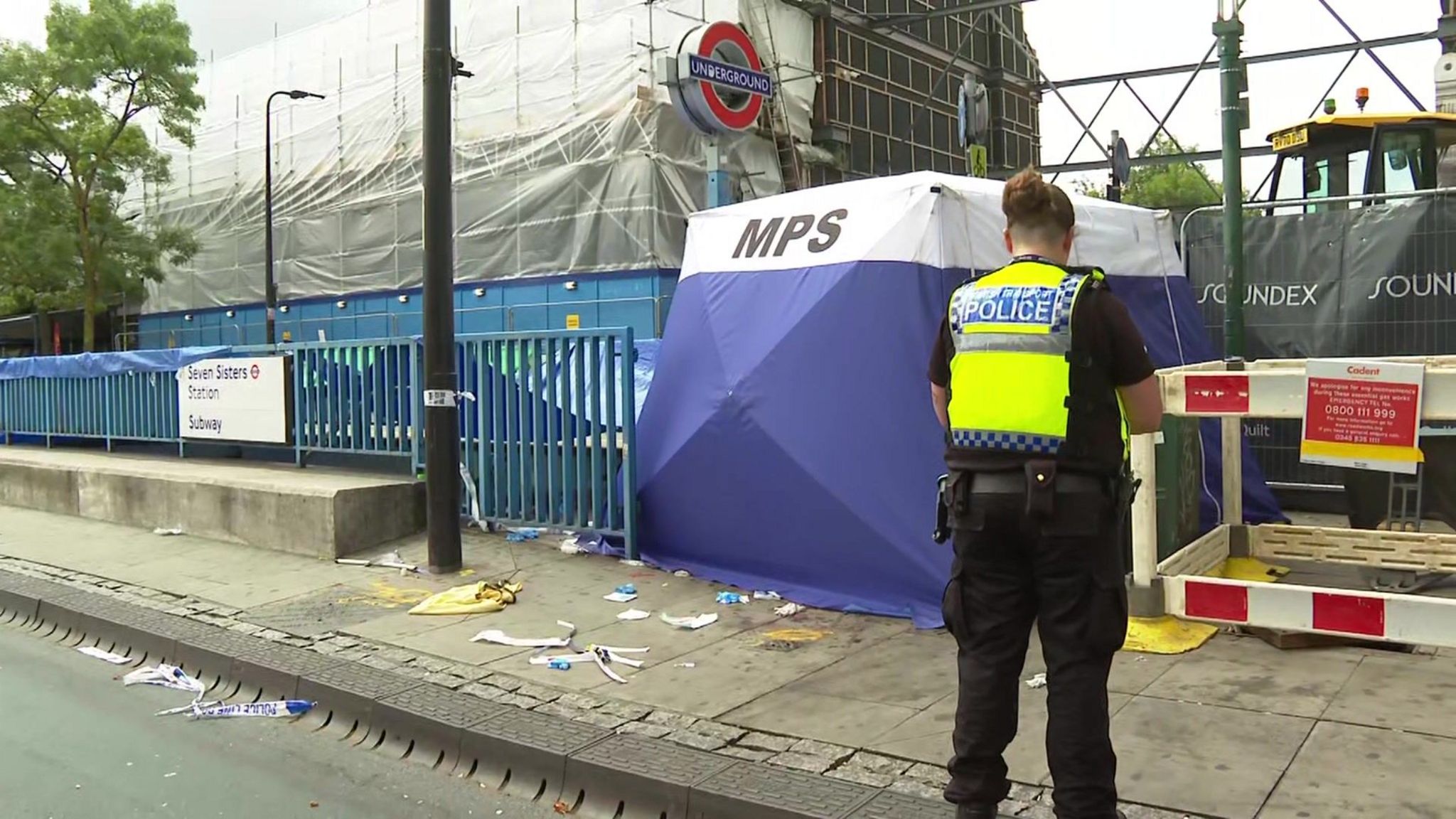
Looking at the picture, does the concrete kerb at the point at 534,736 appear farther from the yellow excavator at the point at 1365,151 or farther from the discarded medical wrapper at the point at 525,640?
the yellow excavator at the point at 1365,151

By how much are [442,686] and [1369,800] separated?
3.89 meters

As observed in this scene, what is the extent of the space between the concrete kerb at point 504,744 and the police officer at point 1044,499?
0.70m

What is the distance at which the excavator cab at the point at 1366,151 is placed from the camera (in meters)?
10.6

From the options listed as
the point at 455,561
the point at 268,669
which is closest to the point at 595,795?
the point at 268,669

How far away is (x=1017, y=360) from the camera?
3.32 meters

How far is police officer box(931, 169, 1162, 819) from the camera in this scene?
127 inches

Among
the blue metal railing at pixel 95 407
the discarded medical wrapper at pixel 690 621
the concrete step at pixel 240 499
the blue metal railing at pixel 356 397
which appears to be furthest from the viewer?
the blue metal railing at pixel 95 407

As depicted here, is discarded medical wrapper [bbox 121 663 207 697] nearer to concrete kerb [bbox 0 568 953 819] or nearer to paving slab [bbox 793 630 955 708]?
concrete kerb [bbox 0 568 953 819]

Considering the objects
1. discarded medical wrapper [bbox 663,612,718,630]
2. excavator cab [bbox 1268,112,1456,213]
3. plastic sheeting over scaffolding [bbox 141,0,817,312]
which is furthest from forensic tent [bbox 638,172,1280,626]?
plastic sheeting over scaffolding [bbox 141,0,817,312]

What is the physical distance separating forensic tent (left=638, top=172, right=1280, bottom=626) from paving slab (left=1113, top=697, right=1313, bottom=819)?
174cm

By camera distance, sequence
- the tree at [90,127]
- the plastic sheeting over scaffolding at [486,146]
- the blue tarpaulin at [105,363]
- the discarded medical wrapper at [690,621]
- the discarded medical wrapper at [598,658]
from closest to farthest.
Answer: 1. the discarded medical wrapper at [598,658]
2. the discarded medical wrapper at [690,621]
3. the blue tarpaulin at [105,363]
4. the plastic sheeting over scaffolding at [486,146]
5. the tree at [90,127]

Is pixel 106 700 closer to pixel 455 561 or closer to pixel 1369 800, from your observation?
pixel 455 561

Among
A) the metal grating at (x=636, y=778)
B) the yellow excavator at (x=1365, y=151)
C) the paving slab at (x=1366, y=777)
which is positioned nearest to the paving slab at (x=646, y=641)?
the metal grating at (x=636, y=778)

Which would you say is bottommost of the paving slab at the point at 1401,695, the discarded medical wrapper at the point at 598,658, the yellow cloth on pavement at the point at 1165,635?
the discarded medical wrapper at the point at 598,658
